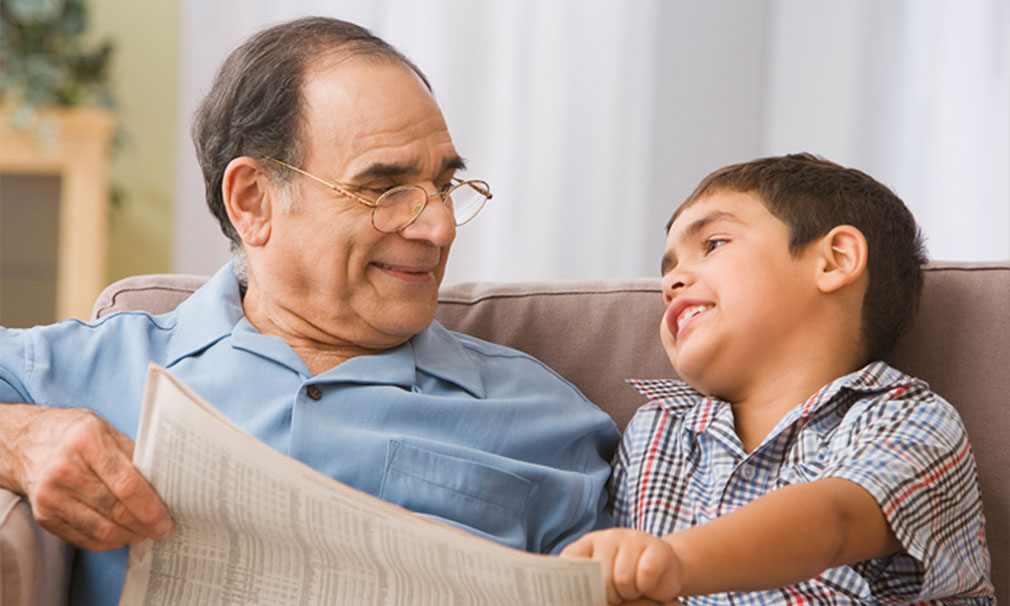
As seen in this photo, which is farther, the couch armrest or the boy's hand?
the couch armrest

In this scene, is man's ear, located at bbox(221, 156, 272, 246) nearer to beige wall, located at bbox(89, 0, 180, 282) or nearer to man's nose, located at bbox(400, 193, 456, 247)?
man's nose, located at bbox(400, 193, 456, 247)

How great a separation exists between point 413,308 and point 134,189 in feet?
9.68

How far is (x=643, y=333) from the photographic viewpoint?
1510mm

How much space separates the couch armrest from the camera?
3.19 feet

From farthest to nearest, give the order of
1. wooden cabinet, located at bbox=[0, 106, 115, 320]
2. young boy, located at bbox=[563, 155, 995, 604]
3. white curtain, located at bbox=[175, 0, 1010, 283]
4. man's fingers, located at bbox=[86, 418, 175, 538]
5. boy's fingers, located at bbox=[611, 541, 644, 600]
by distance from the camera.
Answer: wooden cabinet, located at bbox=[0, 106, 115, 320] < white curtain, located at bbox=[175, 0, 1010, 283] < young boy, located at bbox=[563, 155, 995, 604] < man's fingers, located at bbox=[86, 418, 175, 538] < boy's fingers, located at bbox=[611, 541, 644, 600]

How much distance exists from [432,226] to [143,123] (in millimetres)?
2973

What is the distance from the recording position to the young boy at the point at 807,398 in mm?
1069

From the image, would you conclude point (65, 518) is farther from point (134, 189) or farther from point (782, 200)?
point (134, 189)

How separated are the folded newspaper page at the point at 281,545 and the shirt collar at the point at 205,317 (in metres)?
0.37

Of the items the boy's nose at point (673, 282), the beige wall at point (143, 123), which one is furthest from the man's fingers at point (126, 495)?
the beige wall at point (143, 123)

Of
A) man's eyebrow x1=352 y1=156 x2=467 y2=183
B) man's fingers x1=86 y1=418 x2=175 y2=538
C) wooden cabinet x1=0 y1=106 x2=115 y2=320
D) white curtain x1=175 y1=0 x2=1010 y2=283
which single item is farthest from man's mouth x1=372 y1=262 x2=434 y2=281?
wooden cabinet x1=0 y1=106 x2=115 y2=320

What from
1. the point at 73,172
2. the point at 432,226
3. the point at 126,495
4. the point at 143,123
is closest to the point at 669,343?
the point at 432,226

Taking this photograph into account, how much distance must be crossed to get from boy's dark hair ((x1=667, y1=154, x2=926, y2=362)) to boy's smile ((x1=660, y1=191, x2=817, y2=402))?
0.02m

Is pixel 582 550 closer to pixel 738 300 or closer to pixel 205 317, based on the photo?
pixel 738 300
